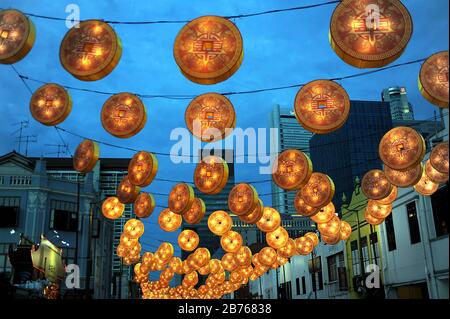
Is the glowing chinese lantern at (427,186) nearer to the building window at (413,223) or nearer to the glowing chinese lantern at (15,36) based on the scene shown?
the building window at (413,223)

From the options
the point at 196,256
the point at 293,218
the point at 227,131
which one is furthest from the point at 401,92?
the point at 227,131

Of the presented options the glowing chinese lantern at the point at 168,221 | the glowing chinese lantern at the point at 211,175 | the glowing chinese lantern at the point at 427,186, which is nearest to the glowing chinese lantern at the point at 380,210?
the glowing chinese lantern at the point at 427,186

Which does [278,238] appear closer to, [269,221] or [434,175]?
[269,221]

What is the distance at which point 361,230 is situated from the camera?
102ft

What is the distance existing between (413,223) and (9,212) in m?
30.6

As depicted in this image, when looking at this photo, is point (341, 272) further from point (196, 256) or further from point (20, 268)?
point (20, 268)

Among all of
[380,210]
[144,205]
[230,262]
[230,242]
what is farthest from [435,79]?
[230,262]

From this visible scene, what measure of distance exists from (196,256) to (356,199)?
13.6 metres

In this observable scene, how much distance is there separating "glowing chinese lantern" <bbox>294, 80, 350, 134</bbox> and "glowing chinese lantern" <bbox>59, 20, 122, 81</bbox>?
4230 mm

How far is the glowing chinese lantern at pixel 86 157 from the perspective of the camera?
13023mm

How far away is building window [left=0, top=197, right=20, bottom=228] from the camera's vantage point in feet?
121

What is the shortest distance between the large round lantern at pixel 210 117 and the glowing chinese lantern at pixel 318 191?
5393mm
